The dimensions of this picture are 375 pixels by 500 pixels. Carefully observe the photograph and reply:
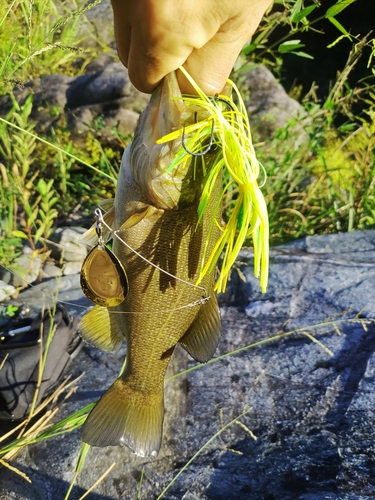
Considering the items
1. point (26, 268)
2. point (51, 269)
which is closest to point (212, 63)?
point (26, 268)

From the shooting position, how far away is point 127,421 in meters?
2.04

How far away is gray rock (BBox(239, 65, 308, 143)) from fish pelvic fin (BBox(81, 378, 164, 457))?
196 inches

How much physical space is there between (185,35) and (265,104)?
19.3ft

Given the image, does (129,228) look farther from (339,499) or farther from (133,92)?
(133,92)

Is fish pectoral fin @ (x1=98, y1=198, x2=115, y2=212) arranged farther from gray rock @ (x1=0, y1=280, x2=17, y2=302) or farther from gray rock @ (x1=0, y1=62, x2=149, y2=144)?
gray rock @ (x1=0, y1=62, x2=149, y2=144)

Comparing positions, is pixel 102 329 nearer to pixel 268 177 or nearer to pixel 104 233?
pixel 104 233

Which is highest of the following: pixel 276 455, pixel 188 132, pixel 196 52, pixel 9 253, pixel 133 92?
pixel 196 52

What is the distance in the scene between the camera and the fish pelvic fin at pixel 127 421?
1.99 m

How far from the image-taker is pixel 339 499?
7.63 ft

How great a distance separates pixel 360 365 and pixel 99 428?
64.4 inches

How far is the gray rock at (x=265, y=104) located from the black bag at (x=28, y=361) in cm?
412

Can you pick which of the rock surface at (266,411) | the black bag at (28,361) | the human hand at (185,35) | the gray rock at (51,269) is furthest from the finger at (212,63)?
the gray rock at (51,269)

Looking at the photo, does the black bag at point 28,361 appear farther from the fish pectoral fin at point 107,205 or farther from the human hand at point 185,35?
the human hand at point 185,35

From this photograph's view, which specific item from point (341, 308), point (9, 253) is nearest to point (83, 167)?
point (9, 253)
